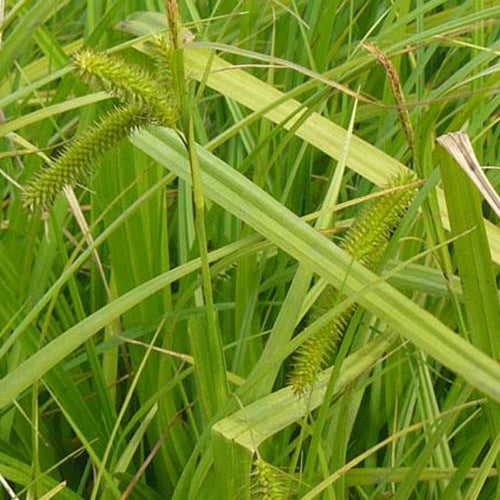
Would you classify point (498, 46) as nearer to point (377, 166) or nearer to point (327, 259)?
point (377, 166)

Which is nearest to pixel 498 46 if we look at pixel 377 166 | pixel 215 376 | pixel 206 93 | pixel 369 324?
pixel 377 166

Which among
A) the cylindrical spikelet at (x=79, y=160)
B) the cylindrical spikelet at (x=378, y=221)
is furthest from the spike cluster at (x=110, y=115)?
the cylindrical spikelet at (x=378, y=221)

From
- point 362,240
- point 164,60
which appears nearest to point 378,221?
point 362,240

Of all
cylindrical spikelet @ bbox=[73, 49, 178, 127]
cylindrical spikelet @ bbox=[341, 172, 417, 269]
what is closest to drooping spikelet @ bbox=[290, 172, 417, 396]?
cylindrical spikelet @ bbox=[341, 172, 417, 269]

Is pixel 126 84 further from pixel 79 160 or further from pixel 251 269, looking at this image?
pixel 251 269

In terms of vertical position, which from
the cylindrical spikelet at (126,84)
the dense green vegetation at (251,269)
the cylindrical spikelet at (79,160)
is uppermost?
the cylindrical spikelet at (126,84)

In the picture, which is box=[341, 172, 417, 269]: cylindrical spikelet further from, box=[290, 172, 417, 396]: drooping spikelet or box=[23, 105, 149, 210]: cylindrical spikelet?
box=[23, 105, 149, 210]: cylindrical spikelet

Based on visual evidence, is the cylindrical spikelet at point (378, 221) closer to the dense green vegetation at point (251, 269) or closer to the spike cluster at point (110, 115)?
the dense green vegetation at point (251, 269)

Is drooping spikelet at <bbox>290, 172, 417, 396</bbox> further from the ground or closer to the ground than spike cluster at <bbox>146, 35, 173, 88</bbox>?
closer to the ground
